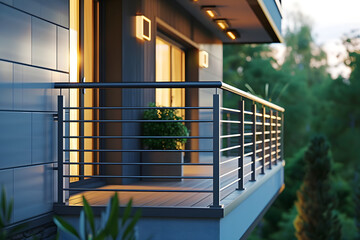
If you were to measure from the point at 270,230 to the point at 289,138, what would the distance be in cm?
644

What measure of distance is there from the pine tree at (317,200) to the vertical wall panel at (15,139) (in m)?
16.1

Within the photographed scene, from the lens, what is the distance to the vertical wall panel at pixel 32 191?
4.47 meters

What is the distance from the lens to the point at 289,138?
124 ft

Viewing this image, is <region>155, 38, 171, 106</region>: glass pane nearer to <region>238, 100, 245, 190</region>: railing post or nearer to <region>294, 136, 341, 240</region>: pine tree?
<region>238, 100, 245, 190</region>: railing post

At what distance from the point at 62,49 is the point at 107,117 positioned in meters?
1.73

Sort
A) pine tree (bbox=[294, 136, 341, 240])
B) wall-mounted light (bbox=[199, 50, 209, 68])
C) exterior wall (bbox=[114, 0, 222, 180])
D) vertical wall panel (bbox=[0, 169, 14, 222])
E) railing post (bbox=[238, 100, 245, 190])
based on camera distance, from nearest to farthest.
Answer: vertical wall panel (bbox=[0, 169, 14, 222]), railing post (bbox=[238, 100, 245, 190]), exterior wall (bbox=[114, 0, 222, 180]), wall-mounted light (bbox=[199, 50, 209, 68]), pine tree (bbox=[294, 136, 341, 240])

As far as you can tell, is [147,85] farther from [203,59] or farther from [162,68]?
[203,59]

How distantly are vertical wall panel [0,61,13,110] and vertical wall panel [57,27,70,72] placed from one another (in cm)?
87

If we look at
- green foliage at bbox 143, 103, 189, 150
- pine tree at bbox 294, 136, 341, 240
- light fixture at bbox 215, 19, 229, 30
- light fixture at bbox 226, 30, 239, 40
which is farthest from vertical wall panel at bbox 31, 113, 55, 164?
pine tree at bbox 294, 136, 341, 240

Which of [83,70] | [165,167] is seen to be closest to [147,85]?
[83,70]

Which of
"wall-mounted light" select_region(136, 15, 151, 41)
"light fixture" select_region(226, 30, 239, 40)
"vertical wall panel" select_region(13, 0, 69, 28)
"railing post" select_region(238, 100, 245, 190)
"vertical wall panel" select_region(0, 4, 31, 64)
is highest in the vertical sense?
"light fixture" select_region(226, 30, 239, 40)

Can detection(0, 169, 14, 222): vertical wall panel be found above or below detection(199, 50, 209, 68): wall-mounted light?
below

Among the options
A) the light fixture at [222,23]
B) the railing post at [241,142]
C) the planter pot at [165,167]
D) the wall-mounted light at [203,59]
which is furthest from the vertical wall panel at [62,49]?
the wall-mounted light at [203,59]

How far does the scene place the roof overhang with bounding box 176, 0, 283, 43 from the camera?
29.3 feet
